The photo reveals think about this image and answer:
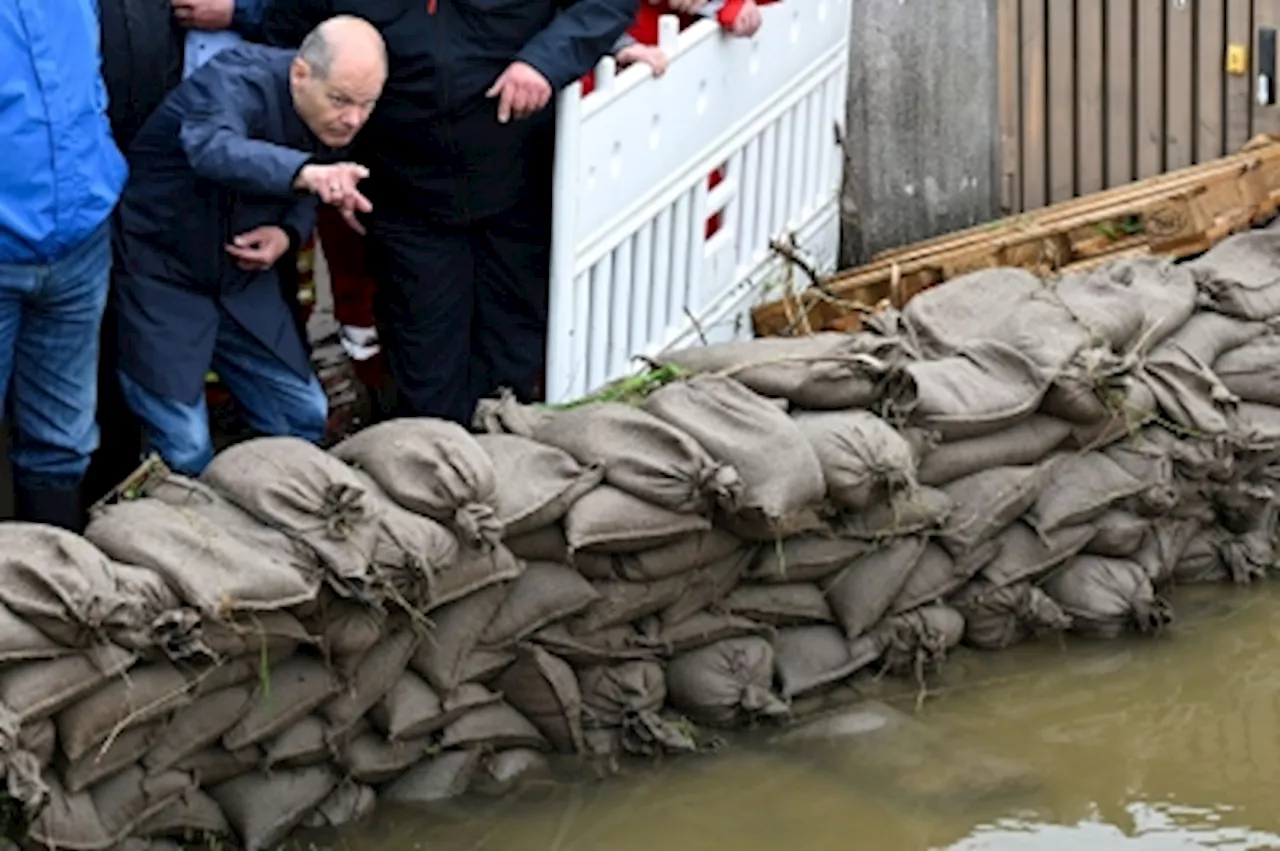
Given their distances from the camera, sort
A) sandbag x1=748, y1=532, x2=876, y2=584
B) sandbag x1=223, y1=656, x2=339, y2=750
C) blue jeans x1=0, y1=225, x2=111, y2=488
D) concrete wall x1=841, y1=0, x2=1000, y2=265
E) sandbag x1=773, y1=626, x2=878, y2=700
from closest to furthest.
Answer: sandbag x1=223, y1=656, x2=339, y2=750 → blue jeans x1=0, y1=225, x2=111, y2=488 → sandbag x1=748, y1=532, x2=876, y2=584 → sandbag x1=773, y1=626, x2=878, y2=700 → concrete wall x1=841, y1=0, x2=1000, y2=265

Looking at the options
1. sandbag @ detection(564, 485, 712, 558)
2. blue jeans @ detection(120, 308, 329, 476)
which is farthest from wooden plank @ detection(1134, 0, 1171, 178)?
blue jeans @ detection(120, 308, 329, 476)

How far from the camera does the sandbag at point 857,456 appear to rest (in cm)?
618

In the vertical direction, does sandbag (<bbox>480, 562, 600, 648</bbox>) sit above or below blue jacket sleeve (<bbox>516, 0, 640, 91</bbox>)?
below

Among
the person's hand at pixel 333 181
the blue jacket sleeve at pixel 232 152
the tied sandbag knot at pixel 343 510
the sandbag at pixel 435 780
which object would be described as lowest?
the sandbag at pixel 435 780

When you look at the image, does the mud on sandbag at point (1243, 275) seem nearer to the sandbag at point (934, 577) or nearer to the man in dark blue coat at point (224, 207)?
the sandbag at point (934, 577)

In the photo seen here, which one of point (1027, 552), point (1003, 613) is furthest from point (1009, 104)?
point (1003, 613)

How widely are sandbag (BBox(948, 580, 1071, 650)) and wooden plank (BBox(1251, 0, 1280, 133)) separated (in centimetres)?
204

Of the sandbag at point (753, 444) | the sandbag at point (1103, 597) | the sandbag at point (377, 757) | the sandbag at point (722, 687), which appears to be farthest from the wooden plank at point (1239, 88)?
the sandbag at point (377, 757)

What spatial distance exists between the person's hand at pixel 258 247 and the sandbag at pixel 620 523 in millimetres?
913

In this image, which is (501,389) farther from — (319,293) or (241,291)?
(319,293)

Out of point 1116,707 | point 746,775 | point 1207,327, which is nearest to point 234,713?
point 746,775

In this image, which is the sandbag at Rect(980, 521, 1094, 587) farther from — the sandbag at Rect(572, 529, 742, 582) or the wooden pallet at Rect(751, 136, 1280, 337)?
the wooden pallet at Rect(751, 136, 1280, 337)

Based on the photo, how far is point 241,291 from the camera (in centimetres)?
616

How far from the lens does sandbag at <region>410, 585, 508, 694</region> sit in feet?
19.0
